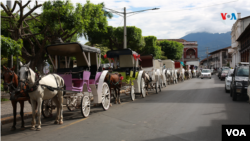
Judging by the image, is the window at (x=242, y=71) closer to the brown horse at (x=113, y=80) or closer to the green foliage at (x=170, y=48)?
the brown horse at (x=113, y=80)

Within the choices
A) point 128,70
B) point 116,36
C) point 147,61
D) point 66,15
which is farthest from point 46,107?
point 116,36

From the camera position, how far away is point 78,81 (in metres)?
8.77

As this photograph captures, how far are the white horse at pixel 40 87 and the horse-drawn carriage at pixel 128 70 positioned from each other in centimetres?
484

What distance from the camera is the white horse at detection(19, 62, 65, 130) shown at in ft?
21.4

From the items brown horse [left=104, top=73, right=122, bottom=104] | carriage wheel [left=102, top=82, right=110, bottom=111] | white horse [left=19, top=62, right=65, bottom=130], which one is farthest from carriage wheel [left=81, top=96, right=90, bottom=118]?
brown horse [left=104, top=73, right=122, bottom=104]

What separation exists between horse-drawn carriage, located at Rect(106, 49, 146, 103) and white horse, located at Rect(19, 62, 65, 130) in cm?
484

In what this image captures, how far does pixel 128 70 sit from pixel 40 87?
272 inches

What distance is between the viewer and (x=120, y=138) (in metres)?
5.79

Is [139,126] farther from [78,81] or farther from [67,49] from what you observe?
[67,49]

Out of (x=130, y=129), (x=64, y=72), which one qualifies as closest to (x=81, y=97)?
(x=64, y=72)

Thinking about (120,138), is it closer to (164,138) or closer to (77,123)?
(164,138)

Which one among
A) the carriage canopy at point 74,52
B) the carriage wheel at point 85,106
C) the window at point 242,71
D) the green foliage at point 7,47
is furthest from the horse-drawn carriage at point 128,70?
the window at point 242,71

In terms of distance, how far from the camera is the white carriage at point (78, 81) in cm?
841

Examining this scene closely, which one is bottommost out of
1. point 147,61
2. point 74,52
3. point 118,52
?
point 147,61
